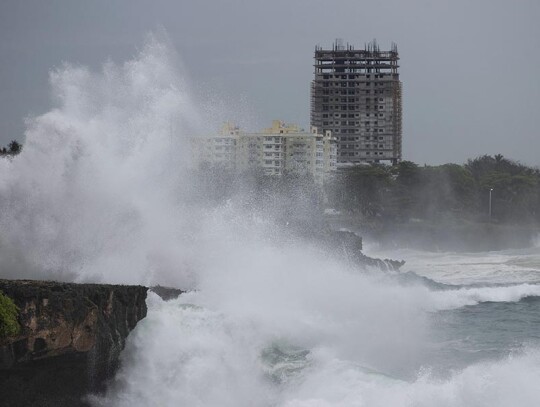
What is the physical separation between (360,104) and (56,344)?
12375 cm

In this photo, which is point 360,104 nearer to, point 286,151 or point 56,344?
point 286,151

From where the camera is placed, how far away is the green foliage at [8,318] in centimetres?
1752

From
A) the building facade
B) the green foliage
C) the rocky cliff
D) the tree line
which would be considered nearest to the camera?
Result: the green foliage

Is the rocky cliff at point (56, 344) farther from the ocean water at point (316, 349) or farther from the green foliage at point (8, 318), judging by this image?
the ocean water at point (316, 349)

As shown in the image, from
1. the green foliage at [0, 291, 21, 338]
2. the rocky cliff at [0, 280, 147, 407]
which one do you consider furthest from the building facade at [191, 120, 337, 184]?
the green foliage at [0, 291, 21, 338]

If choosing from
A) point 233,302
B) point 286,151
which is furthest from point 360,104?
point 233,302

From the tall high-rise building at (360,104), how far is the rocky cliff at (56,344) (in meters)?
119

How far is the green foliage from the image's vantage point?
1752 centimetres

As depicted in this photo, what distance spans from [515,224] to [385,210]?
12573 mm

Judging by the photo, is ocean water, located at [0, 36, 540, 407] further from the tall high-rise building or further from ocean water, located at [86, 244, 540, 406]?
the tall high-rise building

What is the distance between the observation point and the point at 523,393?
66.2 ft

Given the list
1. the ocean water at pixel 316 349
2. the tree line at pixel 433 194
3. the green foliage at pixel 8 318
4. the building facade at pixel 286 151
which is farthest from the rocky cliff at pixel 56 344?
the building facade at pixel 286 151

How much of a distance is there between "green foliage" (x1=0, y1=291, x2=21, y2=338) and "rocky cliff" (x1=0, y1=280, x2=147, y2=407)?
10 cm

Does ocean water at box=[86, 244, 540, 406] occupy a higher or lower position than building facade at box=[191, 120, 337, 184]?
lower
